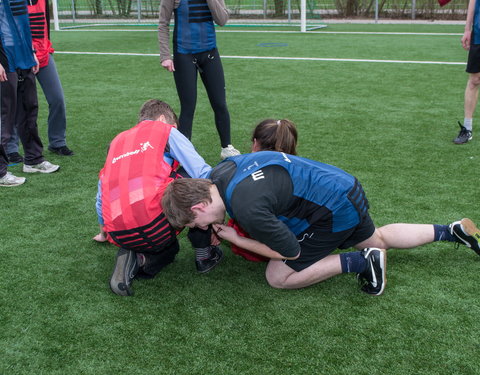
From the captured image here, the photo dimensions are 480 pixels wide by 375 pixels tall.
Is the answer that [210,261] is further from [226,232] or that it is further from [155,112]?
[155,112]

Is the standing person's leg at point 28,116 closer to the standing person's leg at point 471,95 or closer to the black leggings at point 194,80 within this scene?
the black leggings at point 194,80

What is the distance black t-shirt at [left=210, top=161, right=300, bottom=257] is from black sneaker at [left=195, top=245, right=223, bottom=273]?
0.68 metres

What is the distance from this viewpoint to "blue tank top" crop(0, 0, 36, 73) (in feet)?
14.3

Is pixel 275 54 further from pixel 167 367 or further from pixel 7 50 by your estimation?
pixel 167 367

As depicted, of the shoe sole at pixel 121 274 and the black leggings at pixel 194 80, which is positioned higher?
the black leggings at pixel 194 80

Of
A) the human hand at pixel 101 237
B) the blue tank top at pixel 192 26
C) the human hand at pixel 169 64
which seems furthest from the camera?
the human hand at pixel 169 64

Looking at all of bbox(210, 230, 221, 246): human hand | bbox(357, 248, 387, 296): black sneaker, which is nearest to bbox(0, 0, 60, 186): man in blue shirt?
bbox(210, 230, 221, 246): human hand

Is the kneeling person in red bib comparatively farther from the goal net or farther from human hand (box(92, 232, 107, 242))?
the goal net

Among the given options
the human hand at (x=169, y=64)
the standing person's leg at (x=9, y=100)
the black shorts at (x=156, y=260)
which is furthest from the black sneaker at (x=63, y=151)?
the black shorts at (x=156, y=260)

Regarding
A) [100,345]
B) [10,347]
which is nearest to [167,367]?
[100,345]

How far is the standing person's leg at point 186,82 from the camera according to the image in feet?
15.4

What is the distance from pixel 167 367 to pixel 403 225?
163 cm

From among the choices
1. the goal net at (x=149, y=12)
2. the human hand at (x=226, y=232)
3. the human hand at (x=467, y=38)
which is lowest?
the human hand at (x=226, y=232)

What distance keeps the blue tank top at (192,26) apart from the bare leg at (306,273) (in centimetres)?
240
